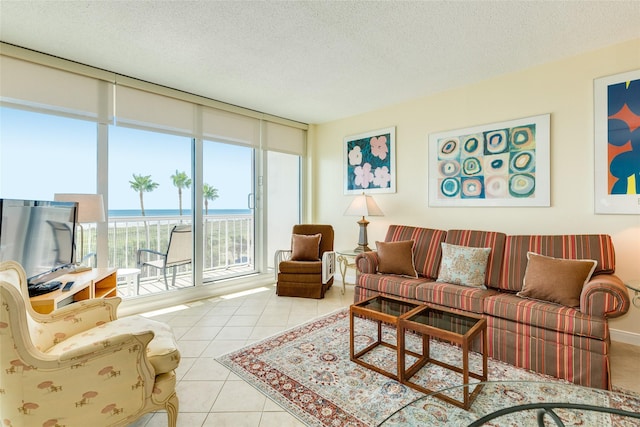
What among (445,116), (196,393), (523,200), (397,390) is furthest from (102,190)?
(523,200)

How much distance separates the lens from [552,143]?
2.85 metres

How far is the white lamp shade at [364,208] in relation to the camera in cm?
390

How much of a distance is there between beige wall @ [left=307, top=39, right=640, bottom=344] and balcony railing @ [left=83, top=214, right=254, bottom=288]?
201cm

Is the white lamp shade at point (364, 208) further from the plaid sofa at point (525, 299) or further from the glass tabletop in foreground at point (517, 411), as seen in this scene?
the glass tabletop in foreground at point (517, 411)

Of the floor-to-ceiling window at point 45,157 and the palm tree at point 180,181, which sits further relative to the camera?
the palm tree at point 180,181

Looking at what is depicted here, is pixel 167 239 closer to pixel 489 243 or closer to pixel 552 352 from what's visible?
pixel 489 243

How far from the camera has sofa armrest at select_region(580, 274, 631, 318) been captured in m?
1.82

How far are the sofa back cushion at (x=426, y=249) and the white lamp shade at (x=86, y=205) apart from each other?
10.0 ft

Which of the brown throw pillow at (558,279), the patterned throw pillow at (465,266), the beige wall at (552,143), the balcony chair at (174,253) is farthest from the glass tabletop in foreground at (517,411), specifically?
the balcony chair at (174,253)

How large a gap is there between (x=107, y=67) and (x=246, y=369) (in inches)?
125

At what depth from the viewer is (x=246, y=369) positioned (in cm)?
211

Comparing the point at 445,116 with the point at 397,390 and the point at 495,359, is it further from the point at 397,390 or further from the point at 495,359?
the point at 397,390

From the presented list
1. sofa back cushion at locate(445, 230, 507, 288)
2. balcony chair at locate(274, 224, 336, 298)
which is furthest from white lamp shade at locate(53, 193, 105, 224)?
sofa back cushion at locate(445, 230, 507, 288)

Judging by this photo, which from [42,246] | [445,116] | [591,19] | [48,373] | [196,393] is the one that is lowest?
[196,393]
